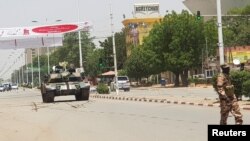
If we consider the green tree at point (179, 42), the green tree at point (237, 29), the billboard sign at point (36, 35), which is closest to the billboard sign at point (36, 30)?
the billboard sign at point (36, 35)

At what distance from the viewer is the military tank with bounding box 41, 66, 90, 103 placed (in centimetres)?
3838

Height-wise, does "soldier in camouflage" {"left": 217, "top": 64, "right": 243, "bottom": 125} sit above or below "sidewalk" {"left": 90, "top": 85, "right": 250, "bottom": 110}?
above

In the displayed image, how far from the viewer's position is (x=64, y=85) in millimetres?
38406

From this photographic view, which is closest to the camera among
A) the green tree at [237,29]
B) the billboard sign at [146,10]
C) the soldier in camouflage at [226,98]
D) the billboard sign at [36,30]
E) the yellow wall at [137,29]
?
the soldier in camouflage at [226,98]

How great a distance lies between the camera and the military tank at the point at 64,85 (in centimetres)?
3838

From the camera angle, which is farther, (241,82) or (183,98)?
(183,98)

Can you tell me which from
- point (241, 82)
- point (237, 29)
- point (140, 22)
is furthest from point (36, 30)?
point (140, 22)

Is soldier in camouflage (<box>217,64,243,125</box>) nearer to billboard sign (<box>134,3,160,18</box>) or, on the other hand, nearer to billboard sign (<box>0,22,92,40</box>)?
billboard sign (<box>0,22,92,40</box>)

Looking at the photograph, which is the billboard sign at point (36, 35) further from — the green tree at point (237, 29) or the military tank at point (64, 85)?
the green tree at point (237, 29)

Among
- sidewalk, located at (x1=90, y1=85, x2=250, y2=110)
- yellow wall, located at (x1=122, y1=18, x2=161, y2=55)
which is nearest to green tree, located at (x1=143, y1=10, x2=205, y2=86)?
sidewalk, located at (x1=90, y1=85, x2=250, y2=110)

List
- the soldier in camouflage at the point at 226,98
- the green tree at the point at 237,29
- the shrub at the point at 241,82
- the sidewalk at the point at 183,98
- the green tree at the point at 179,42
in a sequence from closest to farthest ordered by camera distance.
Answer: the soldier in camouflage at the point at 226,98
the shrub at the point at 241,82
the sidewalk at the point at 183,98
the green tree at the point at 179,42
the green tree at the point at 237,29

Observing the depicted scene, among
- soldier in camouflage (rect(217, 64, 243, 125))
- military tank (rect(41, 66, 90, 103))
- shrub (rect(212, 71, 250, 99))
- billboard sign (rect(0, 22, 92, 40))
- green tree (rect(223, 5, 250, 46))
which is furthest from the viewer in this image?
green tree (rect(223, 5, 250, 46))

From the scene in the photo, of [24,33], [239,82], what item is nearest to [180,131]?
[239,82]

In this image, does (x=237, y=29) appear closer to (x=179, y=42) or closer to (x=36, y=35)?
(x=179, y=42)
